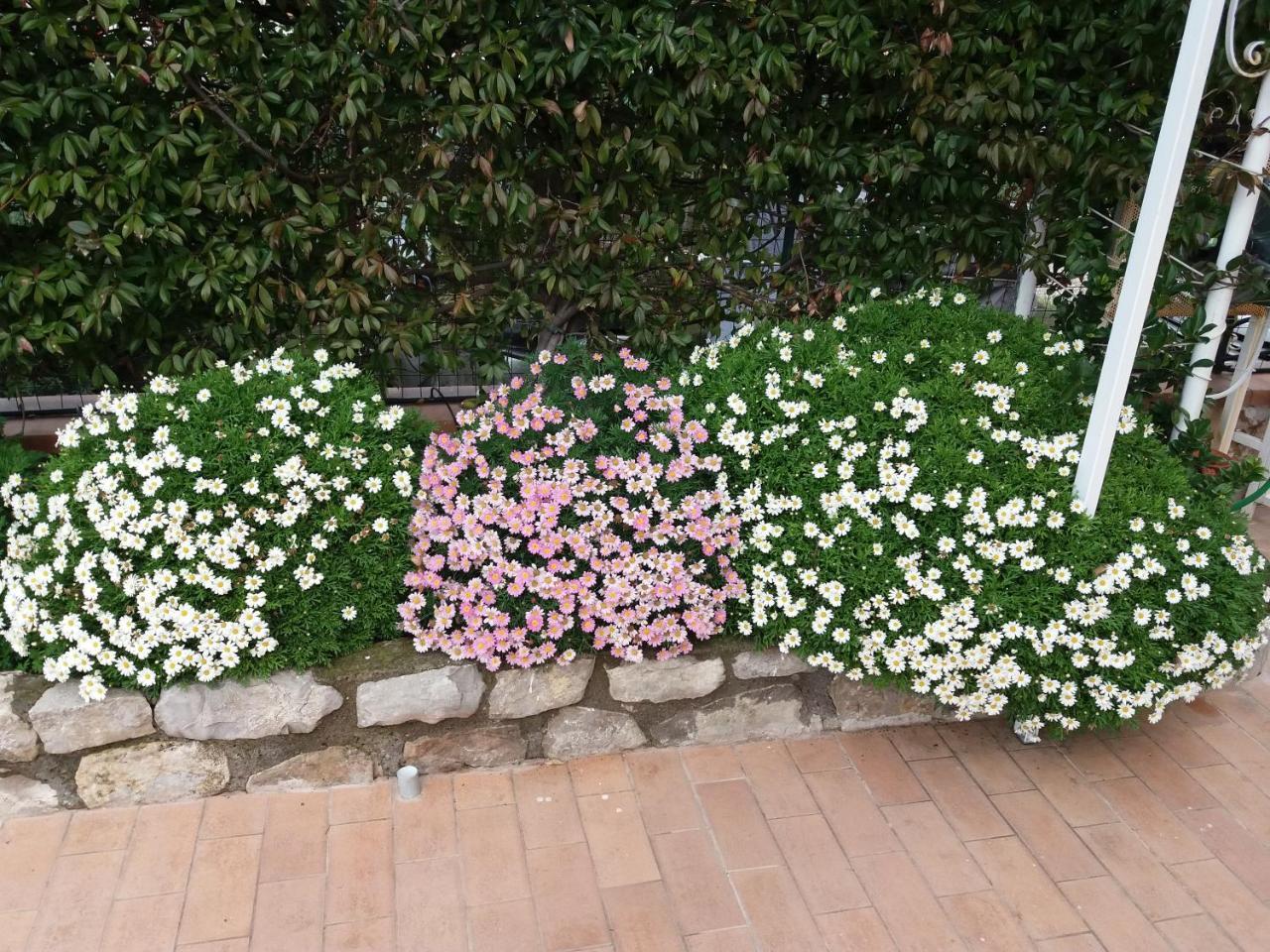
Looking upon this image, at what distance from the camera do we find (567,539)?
2.58 metres

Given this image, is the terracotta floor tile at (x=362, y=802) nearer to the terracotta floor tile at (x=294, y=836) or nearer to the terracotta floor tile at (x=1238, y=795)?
the terracotta floor tile at (x=294, y=836)

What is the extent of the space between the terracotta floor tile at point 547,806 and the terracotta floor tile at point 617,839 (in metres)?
0.03

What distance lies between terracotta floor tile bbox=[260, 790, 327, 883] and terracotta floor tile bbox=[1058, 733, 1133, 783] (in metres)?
2.13

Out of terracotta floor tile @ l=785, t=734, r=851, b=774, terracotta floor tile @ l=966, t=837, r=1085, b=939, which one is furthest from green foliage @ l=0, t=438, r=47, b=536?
terracotta floor tile @ l=966, t=837, r=1085, b=939

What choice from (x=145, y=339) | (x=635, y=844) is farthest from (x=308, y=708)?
(x=145, y=339)

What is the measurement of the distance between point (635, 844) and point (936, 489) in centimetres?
128

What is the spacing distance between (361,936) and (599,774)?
0.76m

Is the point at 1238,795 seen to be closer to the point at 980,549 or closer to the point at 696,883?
the point at 980,549

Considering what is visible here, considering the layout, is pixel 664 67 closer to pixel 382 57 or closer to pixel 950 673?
pixel 382 57

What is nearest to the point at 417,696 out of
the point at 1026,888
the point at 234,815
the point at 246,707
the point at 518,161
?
the point at 246,707

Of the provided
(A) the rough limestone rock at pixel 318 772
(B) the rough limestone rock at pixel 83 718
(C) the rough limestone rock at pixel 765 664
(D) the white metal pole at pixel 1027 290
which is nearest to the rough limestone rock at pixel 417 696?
(A) the rough limestone rock at pixel 318 772

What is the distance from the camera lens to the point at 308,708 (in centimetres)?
245

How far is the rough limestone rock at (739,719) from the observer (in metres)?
2.70

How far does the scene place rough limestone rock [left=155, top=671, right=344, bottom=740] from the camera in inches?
94.0
